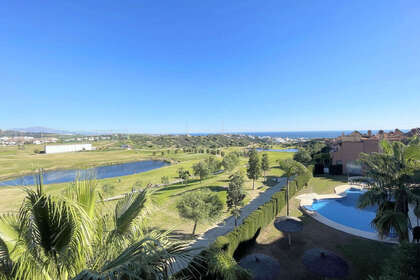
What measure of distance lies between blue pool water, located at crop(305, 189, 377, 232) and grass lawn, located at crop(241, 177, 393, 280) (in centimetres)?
255

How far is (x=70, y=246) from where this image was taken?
284cm

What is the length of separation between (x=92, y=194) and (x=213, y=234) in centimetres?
1229

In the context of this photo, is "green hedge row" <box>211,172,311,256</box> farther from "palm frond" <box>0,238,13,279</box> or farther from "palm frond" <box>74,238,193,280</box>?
"palm frond" <box>0,238,13,279</box>

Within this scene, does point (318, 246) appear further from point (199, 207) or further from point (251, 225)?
point (199, 207)

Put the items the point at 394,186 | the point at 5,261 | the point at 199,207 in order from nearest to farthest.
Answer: the point at 5,261, the point at 394,186, the point at 199,207

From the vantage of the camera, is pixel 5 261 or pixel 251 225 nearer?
pixel 5 261

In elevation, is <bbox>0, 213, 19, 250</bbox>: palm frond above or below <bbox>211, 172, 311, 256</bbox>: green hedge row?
above

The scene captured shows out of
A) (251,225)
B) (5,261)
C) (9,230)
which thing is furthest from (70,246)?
(251,225)

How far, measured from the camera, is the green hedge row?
376 inches

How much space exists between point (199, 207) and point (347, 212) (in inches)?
557

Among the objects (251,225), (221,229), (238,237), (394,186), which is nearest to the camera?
(394,186)

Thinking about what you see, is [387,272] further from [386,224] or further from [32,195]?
[32,195]

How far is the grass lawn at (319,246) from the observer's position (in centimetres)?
922

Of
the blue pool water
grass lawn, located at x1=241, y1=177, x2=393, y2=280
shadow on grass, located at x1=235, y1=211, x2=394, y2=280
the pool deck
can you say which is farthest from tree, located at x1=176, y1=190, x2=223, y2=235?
the blue pool water
